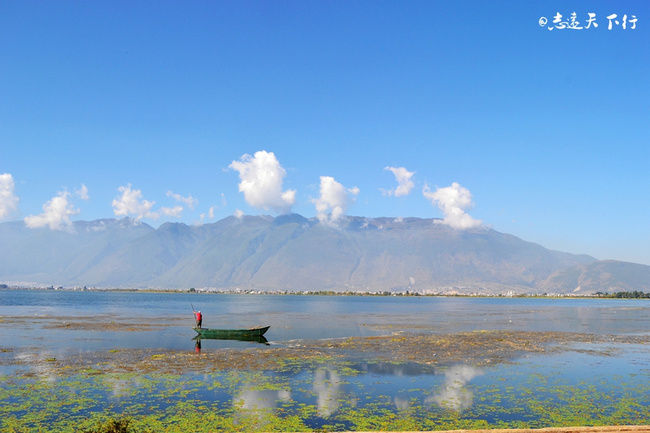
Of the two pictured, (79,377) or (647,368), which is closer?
(79,377)

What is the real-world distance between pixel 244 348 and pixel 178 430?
2659 centimetres

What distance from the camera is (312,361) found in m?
39.2

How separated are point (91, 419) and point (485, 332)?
53318mm

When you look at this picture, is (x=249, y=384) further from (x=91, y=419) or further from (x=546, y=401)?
(x=546, y=401)

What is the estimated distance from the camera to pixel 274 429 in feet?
70.8

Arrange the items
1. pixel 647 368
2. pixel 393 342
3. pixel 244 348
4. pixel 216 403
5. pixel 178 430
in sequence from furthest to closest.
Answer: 1. pixel 393 342
2. pixel 244 348
3. pixel 647 368
4. pixel 216 403
5. pixel 178 430

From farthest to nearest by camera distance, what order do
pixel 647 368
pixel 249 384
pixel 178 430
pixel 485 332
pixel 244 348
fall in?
pixel 485 332
pixel 244 348
pixel 647 368
pixel 249 384
pixel 178 430

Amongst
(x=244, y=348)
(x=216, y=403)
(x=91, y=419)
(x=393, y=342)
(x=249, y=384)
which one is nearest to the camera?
(x=91, y=419)

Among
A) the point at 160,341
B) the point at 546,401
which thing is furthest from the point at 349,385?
the point at 160,341

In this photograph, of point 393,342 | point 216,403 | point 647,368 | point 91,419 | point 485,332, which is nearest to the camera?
point 91,419

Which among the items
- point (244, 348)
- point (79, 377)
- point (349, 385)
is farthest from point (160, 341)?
point (349, 385)

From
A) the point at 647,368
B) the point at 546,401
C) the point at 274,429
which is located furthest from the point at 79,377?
the point at 647,368

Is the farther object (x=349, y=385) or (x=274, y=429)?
(x=349, y=385)

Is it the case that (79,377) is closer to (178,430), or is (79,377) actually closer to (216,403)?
(216,403)
